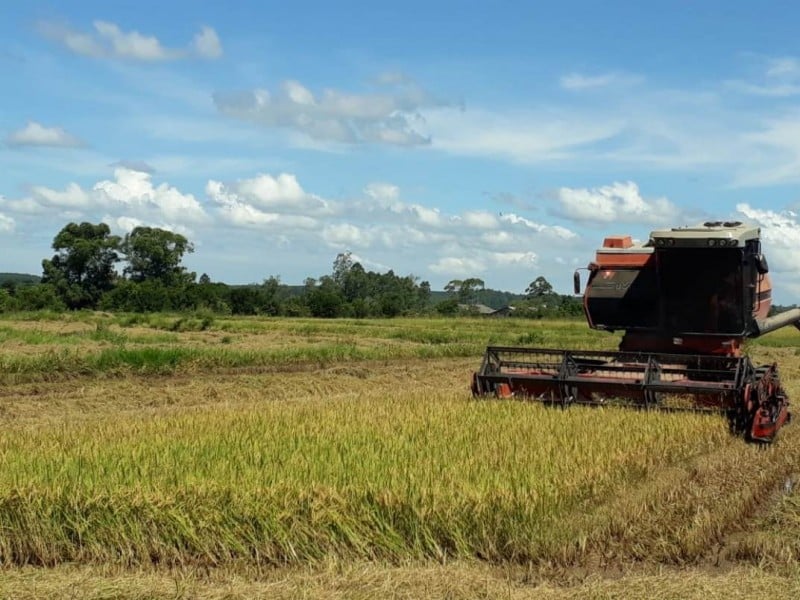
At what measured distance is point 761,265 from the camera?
39.8ft

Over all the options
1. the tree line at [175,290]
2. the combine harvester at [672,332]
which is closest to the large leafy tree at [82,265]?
the tree line at [175,290]

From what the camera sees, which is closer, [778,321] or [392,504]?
[392,504]

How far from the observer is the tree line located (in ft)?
195

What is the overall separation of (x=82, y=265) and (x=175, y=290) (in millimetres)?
18533

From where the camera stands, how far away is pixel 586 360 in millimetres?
11898

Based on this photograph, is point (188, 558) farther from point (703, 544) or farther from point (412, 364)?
point (412, 364)

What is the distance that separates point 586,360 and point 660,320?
117 cm

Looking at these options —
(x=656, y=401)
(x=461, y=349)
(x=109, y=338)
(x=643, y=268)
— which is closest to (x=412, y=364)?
(x=461, y=349)

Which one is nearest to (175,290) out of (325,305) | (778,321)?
(325,305)

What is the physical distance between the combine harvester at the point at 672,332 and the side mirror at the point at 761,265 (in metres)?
0.02

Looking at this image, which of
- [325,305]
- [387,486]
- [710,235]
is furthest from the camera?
[325,305]

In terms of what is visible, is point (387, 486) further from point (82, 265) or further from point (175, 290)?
point (82, 265)

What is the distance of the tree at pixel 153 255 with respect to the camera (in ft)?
263

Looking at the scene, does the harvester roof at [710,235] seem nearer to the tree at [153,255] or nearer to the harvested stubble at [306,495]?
the harvested stubble at [306,495]
